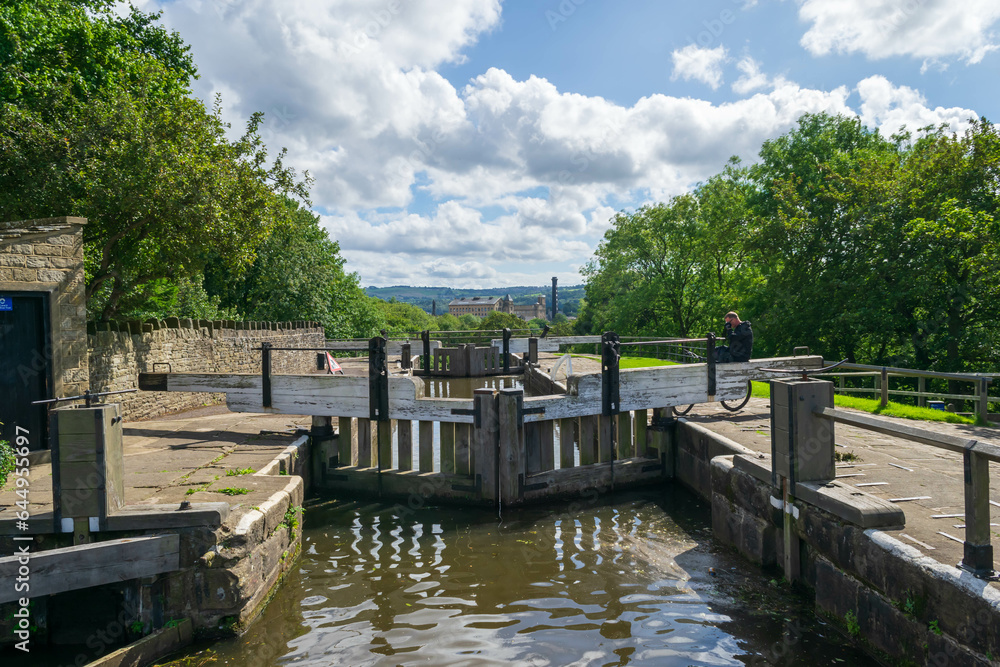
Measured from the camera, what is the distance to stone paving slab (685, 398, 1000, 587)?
4.16 m

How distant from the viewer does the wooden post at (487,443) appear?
7.76m

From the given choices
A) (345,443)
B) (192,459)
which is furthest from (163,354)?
(192,459)

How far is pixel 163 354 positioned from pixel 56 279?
4.88 meters

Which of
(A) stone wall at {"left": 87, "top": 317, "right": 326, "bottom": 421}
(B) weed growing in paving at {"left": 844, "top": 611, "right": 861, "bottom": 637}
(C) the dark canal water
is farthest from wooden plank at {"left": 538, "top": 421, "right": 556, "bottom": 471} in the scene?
(A) stone wall at {"left": 87, "top": 317, "right": 326, "bottom": 421}

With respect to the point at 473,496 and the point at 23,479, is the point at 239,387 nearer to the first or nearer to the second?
Result: the point at 23,479

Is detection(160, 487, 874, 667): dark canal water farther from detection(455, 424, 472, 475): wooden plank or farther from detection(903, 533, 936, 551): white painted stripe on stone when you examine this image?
detection(903, 533, 936, 551): white painted stripe on stone

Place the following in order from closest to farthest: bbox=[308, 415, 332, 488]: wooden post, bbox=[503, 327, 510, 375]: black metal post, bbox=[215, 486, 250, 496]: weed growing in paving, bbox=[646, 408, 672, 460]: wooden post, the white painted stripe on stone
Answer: the white painted stripe on stone < bbox=[215, 486, 250, 496]: weed growing in paving < bbox=[308, 415, 332, 488]: wooden post < bbox=[646, 408, 672, 460]: wooden post < bbox=[503, 327, 510, 375]: black metal post

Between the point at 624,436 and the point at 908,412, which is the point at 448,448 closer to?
the point at 624,436

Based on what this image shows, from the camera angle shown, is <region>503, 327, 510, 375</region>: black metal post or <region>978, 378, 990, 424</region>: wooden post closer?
<region>978, 378, 990, 424</region>: wooden post

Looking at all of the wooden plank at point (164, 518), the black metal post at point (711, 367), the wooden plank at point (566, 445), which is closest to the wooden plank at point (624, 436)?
the wooden plank at point (566, 445)

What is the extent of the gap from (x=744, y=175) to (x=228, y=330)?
33.3 m

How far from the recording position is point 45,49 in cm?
1275

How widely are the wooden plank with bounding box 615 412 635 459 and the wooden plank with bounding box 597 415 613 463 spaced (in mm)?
389

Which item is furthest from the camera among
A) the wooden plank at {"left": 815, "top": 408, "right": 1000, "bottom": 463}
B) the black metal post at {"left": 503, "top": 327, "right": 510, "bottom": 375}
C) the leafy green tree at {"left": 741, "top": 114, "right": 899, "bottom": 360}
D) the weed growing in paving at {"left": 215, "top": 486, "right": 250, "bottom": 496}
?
the black metal post at {"left": 503, "top": 327, "right": 510, "bottom": 375}
